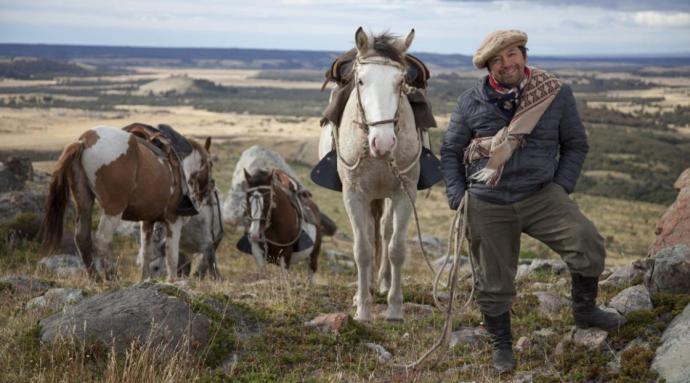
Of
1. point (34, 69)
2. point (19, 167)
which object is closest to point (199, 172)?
point (19, 167)

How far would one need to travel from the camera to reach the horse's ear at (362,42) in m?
6.43

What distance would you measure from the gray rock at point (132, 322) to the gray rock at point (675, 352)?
3.22m

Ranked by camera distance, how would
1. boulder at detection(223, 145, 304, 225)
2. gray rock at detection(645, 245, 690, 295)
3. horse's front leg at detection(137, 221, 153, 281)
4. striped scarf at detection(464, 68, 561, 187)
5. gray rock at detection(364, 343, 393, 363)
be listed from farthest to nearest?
boulder at detection(223, 145, 304, 225), horse's front leg at detection(137, 221, 153, 281), gray rock at detection(645, 245, 690, 295), gray rock at detection(364, 343, 393, 363), striped scarf at detection(464, 68, 561, 187)

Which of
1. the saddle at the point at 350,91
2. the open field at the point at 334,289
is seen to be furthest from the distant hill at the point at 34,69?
the saddle at the point at 350,91

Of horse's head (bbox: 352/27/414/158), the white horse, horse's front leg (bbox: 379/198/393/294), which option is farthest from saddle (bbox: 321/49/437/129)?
horse's front leg (bbox: 379/198/393/294)

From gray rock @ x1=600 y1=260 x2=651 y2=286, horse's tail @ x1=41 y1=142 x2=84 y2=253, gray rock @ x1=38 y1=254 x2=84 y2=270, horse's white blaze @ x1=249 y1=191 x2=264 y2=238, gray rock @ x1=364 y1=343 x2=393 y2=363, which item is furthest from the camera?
gray rock @ x1=38 y1=254 x2=84 y2=270

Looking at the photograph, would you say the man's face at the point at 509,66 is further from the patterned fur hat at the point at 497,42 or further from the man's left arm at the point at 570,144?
A: the man's left arm at the point at 570,144

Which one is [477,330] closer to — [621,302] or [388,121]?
[621,302]

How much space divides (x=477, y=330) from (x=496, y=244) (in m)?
1.34

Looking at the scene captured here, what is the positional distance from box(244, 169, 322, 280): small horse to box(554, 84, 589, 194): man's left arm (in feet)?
20.7

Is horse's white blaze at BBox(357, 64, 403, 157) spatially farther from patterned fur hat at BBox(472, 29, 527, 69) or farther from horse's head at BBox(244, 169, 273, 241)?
horse's head at BBox(244, 169, 273, 241)

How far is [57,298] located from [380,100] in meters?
3.58

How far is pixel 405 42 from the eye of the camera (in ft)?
21.5

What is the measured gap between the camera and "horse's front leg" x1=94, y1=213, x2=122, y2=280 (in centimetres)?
884
